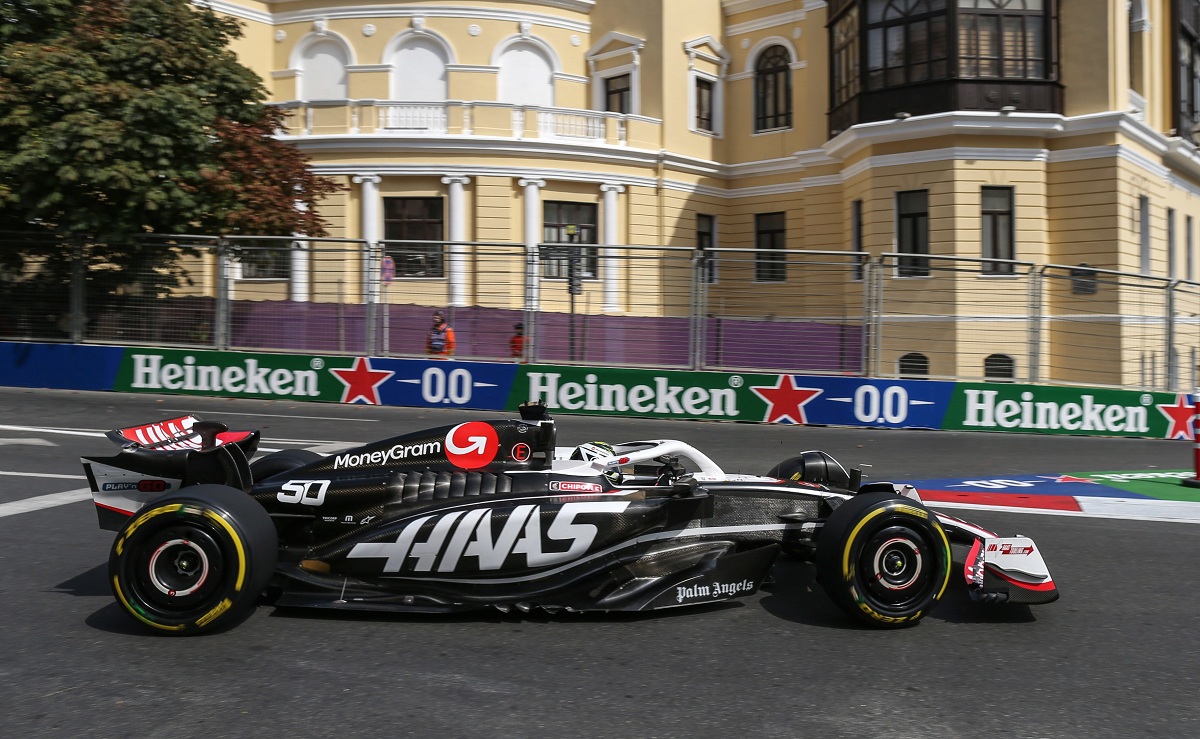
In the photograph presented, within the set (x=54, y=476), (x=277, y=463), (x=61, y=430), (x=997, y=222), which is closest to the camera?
(x=277, y=463)

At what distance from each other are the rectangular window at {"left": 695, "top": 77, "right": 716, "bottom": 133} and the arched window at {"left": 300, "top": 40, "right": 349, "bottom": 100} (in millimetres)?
11439

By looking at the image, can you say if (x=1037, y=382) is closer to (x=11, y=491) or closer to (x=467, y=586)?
(x=467, y=586)

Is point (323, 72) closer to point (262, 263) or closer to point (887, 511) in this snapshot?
point (262, 263)

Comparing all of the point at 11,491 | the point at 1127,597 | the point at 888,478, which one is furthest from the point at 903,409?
the point at 11,491

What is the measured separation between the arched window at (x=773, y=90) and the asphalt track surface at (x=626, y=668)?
28332 millimetres

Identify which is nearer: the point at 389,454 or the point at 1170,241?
the point at 389,454

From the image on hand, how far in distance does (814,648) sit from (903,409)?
9.60 metres

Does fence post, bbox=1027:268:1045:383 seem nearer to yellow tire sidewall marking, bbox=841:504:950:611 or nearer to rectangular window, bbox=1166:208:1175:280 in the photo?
yellow tire sidewall marking, bbox=841:504:950:611

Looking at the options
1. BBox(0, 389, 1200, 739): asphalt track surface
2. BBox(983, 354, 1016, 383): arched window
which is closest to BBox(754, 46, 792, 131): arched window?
BBox(983, 354, 1016, 383): arched window

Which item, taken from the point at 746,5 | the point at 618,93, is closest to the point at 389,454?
the point at 618,93

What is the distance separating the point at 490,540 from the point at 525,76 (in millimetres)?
30224

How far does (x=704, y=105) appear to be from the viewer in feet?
113

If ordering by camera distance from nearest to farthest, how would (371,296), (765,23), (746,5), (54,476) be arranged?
(54,476), (371,296), (765,23), (746,5)

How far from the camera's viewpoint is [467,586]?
16.4ft
